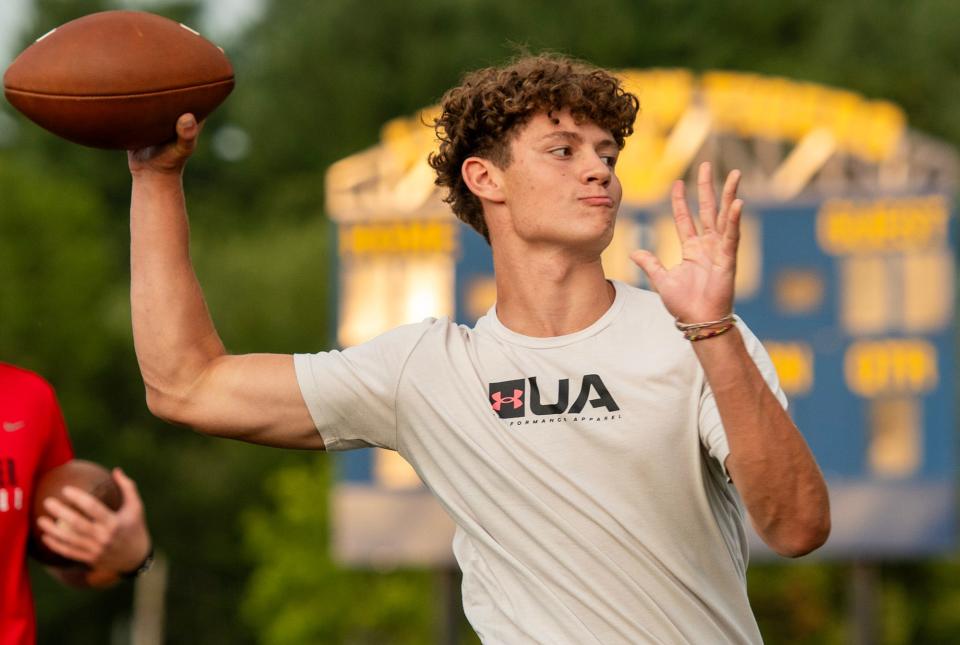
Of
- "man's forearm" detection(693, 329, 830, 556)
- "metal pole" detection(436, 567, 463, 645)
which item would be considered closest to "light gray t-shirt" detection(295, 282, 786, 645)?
"man's forearm" detection(693, 329, 830, 556)

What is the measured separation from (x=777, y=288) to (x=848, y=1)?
72.7 feet

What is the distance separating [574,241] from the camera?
3900 mm

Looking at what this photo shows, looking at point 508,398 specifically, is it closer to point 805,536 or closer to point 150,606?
point 805,536

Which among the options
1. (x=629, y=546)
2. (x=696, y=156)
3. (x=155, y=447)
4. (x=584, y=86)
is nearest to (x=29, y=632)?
(x=629, y=546)

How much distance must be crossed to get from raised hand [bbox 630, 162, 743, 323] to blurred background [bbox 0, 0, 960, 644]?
10019 millimetres

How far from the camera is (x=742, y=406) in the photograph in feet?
11.1

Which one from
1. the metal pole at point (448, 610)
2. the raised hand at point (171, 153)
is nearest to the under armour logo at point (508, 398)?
the raised hand at point (171, 153)

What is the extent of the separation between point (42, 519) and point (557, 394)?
52.1 inches

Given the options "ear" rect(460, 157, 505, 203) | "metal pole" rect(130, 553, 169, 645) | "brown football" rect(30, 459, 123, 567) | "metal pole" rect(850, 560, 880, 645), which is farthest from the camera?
"metal pole" rect(130, 553, 169, 645)

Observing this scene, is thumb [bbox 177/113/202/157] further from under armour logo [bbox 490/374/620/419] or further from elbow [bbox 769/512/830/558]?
elbow [bbox 769/512/830/558]

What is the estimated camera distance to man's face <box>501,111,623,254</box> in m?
3.91

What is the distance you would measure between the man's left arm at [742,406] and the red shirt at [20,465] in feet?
5.56

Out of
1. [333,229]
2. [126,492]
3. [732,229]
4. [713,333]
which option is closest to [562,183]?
[732,229]

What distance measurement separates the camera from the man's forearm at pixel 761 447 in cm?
339
